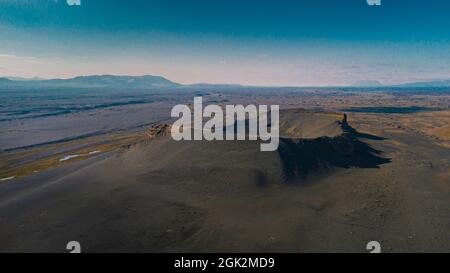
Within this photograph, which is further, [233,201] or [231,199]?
[231,199]

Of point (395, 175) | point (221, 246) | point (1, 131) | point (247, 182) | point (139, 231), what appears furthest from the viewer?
point (1, 131)

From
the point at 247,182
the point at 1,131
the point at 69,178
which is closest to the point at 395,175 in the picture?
the point at 247,182

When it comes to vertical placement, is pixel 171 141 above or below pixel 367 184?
above
